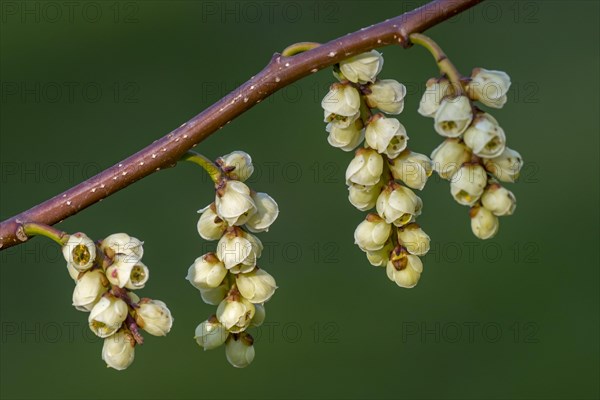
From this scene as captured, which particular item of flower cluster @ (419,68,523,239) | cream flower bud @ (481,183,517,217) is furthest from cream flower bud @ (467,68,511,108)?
cream flower bud @ (481,183,517,217)

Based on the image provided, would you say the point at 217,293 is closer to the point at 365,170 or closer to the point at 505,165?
the point at 365,170

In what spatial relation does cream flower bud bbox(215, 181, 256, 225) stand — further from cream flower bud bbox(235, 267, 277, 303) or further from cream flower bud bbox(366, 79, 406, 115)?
cream flower bud bbox(366, 79, 406, 115)

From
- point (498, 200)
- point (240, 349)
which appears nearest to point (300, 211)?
point (240, 349)

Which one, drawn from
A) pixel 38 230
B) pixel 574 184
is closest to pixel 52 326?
pixel 574 184

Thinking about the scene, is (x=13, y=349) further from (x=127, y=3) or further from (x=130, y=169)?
(x=130, y=169)

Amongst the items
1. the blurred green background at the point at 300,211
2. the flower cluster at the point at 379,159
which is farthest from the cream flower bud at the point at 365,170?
the blurred green background at the point at 300,211

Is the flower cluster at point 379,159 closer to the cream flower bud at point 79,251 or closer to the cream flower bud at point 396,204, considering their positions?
the cream flower bud at point 396,204
